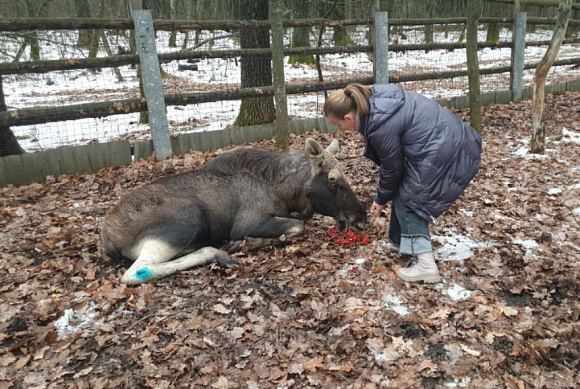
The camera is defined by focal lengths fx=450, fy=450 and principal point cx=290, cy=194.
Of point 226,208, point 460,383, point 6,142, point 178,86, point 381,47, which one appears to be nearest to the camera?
point 460,383

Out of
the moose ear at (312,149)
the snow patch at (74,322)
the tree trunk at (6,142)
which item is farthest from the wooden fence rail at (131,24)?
the snow patch at (74,322)

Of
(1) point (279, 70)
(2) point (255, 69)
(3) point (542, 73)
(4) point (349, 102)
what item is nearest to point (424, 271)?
(4) point (349, 102)

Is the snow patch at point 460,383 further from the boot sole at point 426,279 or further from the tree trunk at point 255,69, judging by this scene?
the tree trunk at point 255,69

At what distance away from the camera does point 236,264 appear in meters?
4.98

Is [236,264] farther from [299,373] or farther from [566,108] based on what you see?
[566,108]

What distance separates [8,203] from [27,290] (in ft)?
9.56

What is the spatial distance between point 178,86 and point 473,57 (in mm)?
10110

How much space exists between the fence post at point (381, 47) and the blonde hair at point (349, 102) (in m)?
6.55

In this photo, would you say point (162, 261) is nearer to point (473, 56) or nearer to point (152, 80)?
point (152, 80)

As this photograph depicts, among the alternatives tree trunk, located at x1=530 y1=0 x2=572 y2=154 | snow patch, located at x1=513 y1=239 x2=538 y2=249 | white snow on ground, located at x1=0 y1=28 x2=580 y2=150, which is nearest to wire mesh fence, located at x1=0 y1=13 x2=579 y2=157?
white snow on ground, located at x1=0 y1=28 x2=580 y2=150

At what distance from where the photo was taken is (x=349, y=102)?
13.4 ft

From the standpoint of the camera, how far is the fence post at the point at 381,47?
1015 centimetres

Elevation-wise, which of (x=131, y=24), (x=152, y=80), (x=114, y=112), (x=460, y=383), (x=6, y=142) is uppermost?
(x=131, y=24)

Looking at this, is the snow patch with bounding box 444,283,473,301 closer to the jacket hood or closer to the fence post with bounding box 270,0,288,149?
the jacket hood
